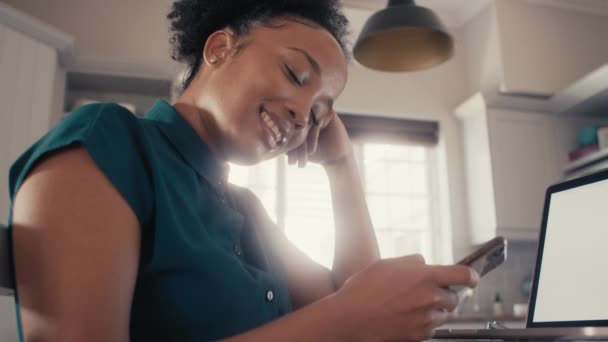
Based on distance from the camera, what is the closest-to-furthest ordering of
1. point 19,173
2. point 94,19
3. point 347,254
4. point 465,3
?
point 19,173, point 347,254, point 94,19, point 465,3

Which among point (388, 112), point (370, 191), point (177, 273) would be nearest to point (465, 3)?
point (388, 112)

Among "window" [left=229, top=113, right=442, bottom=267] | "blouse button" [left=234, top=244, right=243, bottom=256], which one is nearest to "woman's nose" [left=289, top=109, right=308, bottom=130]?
"blouse button" [left=234, top=244, right=243, bottom=256]

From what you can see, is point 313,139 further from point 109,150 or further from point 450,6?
point 450,6

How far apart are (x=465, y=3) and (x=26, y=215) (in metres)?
3.85

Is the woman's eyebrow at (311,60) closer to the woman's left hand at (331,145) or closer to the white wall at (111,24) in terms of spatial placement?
the woman's left hand at (331,145)

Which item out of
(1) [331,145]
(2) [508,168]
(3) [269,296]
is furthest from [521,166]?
(3) [269,296]

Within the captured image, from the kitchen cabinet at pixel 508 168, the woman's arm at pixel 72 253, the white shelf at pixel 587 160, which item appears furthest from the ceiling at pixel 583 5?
the woman's arm at pixel 72 253

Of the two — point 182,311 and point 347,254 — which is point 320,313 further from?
point 347,254

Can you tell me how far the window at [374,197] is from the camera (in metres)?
3.77

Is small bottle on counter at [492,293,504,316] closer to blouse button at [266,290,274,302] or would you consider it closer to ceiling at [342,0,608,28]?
ceiling at [342,0,608,28]

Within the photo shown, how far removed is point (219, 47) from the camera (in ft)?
3.17

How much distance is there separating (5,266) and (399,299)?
40 centimetres

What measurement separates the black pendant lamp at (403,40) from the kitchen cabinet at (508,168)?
150 centimetres

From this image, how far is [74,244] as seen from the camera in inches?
22.6
